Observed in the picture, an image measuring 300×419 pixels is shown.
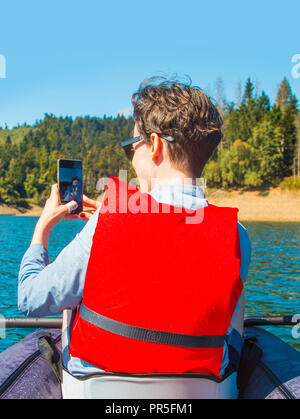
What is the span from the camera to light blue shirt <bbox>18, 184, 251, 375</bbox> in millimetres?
1633

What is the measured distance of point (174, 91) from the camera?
71.4 inches

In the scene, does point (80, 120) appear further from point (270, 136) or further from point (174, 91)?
point (174, 91)

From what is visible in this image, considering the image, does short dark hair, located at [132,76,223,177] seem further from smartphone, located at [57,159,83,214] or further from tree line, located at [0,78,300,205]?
tree line, located at [0,78,300,205]

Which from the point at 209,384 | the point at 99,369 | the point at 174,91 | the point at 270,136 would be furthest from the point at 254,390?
the point at 270,136

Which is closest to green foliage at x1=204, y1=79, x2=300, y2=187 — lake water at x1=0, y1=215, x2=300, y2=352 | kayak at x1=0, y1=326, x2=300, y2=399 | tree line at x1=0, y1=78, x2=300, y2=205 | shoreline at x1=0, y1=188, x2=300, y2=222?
tree line at x1=0, y1=78, x2=300, y2=205

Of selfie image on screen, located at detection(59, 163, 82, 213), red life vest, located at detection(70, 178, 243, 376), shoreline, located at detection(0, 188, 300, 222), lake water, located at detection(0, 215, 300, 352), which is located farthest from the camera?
shoreline, located at detection(0, 188, 300, 222)

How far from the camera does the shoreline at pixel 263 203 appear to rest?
5253 centimetres

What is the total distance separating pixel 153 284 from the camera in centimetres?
157

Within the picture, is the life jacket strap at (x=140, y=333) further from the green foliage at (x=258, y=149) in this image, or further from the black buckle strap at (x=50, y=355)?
the green foliage at (x=258, y=149)

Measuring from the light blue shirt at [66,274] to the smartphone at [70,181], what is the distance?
363 millimetres

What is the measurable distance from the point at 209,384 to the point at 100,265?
647 mm

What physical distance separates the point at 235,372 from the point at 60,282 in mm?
894

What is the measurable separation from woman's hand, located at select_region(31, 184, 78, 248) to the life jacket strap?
1.24ft

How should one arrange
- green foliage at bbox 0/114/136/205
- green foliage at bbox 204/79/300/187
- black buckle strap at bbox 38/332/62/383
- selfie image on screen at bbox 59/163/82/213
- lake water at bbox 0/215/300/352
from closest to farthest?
selfie image on screen at bbox 59/163/82/213 → black buckle strap at bbox 38/332/62/383 → lake water at bbox 0/215/300/352 → green foliage at bbox 204/79/300/187 → green foliage at bbox 0/114/136/205
